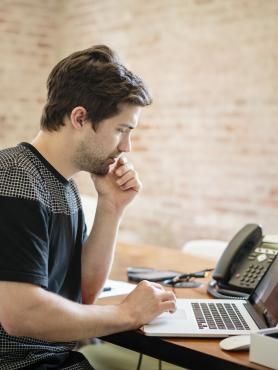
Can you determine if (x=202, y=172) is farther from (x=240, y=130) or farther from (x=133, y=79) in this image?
(x=133, y=79)

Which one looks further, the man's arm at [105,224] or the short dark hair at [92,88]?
the man's arm at [105,224]

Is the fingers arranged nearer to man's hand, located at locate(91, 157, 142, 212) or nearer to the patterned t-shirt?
man's hand, located at locate(91, 157, 142, 212)

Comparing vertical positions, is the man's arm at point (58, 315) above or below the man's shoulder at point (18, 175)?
below

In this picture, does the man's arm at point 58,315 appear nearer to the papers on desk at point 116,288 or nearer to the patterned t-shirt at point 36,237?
the patterned t-shirt at point 36,237

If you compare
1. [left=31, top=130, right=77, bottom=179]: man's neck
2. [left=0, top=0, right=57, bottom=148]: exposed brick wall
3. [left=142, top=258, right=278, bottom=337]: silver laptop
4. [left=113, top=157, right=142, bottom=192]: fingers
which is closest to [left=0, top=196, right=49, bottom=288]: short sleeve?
[left=31, top=130, right=77, bottom=179]: man's neck

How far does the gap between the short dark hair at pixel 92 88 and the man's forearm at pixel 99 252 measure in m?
0.37

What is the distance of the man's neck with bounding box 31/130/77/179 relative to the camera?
1.54m

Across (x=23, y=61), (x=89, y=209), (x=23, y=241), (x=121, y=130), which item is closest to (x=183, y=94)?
(x=89, y=209)

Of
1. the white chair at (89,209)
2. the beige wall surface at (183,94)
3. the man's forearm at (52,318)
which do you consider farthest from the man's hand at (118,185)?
the beige wall surface at (183,94)

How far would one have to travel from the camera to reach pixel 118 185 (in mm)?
1862

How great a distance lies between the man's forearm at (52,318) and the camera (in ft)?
4.16

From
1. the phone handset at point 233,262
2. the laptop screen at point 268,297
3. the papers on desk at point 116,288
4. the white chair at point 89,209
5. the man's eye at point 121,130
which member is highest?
the man's eye at point 121,130

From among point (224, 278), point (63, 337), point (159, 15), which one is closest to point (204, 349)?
point (63, 337)

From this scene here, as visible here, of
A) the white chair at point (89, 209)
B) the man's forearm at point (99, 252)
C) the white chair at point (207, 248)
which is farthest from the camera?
the white chair at point (89, 209)
